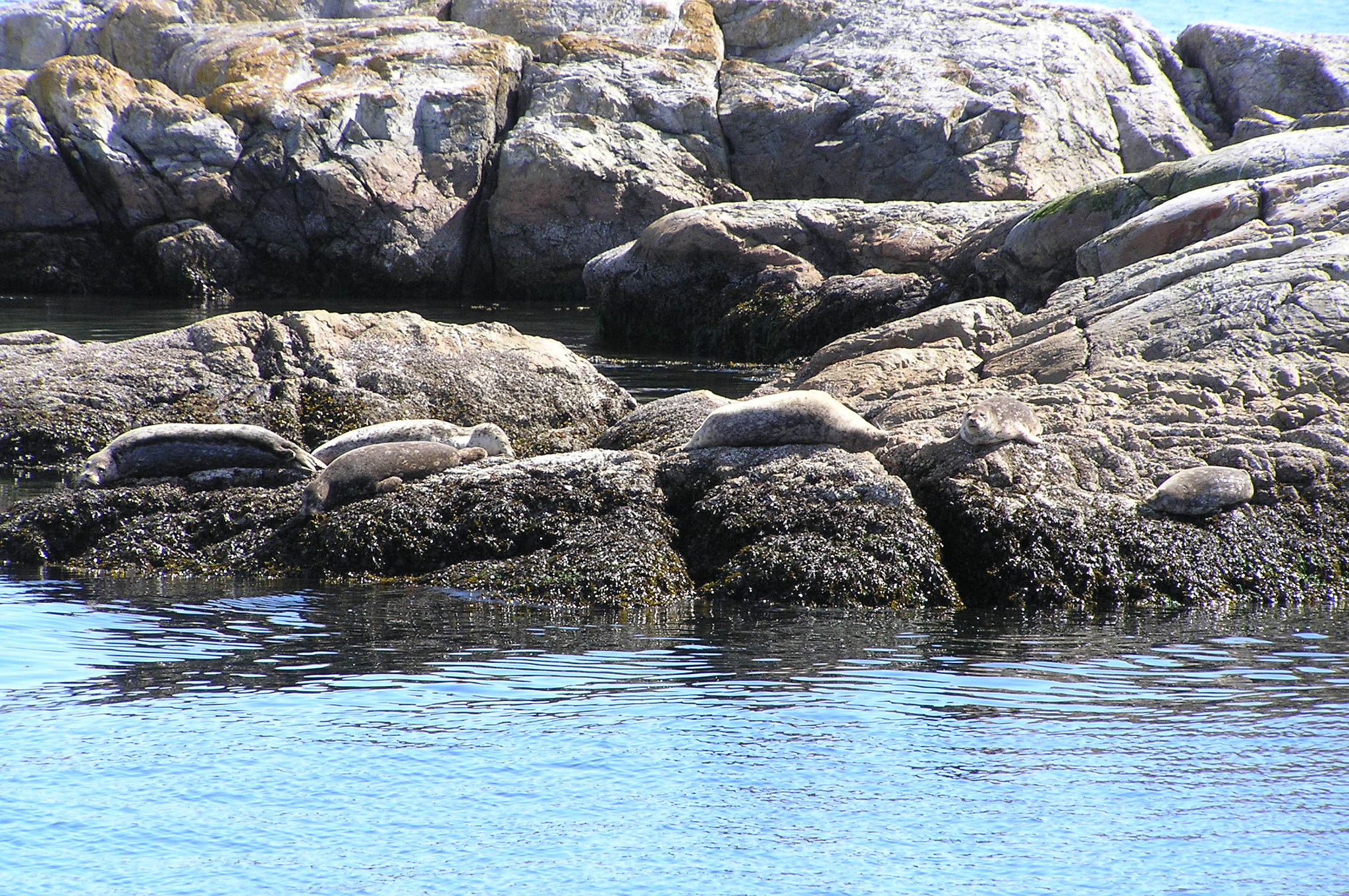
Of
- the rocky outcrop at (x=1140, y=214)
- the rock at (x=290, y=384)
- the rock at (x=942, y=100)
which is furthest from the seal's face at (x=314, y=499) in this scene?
the rock at (x=942, y=100)

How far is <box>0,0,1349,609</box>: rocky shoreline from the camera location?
6.25 metres

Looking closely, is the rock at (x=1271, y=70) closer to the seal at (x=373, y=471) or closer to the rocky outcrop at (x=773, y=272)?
the rocky outcrop at (x=773, y=272)

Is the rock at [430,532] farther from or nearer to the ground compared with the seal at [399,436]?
nearer to the ground

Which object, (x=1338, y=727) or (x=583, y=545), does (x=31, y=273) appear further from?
(x=1338, y=727)

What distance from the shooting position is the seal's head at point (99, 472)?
7.24 metres

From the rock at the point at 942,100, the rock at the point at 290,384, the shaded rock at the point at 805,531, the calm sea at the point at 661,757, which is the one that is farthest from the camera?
the rock at the point at 942,100

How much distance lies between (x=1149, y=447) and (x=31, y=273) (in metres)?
21.9

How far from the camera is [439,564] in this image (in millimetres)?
6406

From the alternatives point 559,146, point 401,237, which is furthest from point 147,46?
point 559,146

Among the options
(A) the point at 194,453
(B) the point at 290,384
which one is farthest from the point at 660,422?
(B) the point at 290,384

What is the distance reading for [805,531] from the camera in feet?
20.3

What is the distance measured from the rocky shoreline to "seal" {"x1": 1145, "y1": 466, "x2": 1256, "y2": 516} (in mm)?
68

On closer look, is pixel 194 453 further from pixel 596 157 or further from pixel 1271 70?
pixel 1271 70

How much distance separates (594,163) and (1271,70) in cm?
1435
